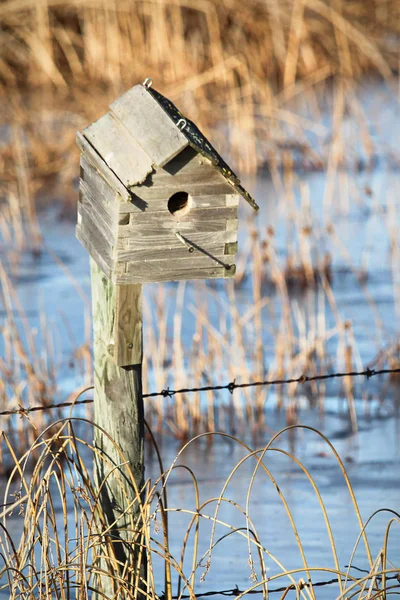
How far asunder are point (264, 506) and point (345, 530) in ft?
1.45

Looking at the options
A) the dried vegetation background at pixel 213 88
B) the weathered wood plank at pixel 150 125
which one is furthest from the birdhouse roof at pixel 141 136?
the dried vegetation background at pixel 213 88

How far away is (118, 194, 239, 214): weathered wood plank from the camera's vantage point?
8.37 ft

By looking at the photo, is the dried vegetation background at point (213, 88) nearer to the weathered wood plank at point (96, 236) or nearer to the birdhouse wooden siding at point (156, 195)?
the weathered wood plank at point (96, 236)

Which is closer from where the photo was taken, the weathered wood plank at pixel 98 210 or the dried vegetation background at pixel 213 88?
the weathered wood plank at pixel 98 210

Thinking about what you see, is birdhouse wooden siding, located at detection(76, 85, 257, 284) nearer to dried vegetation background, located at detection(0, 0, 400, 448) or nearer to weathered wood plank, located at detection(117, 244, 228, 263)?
weathered wood plank, located at detection(117, 244, 228, 263)

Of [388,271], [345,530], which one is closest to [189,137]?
[345,530]

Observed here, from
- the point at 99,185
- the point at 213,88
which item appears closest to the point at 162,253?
the point at 99,185

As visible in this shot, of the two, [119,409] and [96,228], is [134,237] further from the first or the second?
[119,409]

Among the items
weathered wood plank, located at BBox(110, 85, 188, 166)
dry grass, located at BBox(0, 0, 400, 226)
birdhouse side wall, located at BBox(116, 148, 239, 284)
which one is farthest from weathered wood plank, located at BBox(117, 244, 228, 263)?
dry grass, located at BBox(0, 0, 400, 226)

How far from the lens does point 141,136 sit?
99.3 inches

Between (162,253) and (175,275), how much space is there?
7 centimetres

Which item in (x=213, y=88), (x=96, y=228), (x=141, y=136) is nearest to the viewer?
(x=141, y=136)

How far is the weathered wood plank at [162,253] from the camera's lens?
2570 millimetres

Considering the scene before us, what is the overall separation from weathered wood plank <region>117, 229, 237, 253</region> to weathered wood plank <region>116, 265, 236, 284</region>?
0.07 metres
